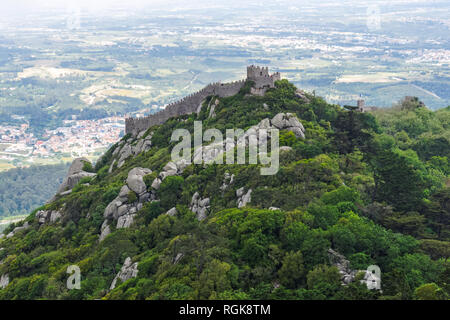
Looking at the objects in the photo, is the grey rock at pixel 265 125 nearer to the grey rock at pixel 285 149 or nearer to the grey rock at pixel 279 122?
the grey rock at pixel 279 122

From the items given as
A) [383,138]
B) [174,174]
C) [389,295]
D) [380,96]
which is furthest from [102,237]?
[380,96]

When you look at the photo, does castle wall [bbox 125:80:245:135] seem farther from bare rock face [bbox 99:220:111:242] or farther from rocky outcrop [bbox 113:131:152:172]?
bare rock face [bbox 99:220:111:242]

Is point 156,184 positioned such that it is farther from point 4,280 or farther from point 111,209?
point 4,280

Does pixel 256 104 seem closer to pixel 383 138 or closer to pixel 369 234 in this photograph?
pixel 383 138

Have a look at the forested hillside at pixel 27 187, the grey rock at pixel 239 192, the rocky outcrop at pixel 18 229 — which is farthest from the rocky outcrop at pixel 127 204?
the forested hillside at pixel 27 187

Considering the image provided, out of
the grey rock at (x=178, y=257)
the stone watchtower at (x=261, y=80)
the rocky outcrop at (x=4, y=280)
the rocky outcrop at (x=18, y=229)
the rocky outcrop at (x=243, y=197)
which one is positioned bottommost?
the rocky outcrop at (x=18, y=229)

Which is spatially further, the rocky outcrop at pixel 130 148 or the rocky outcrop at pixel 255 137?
the rocky outcrop at pixel 130 148
